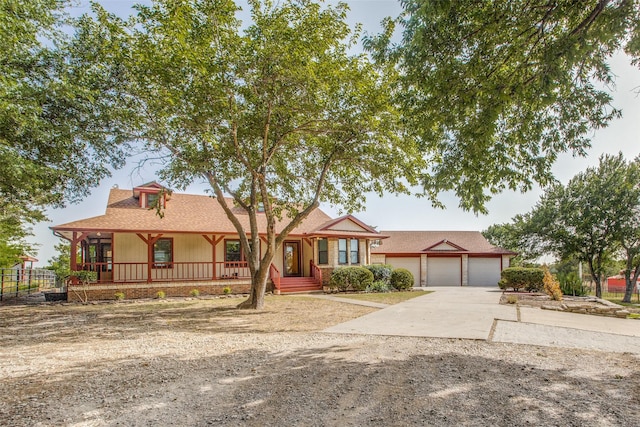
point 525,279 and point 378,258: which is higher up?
point 378,258

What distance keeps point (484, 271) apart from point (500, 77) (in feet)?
77.3

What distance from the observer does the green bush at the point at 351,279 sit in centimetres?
1881

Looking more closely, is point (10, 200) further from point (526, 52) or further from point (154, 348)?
point (526, 52)

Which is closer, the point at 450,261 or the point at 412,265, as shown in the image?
the point at 450,261

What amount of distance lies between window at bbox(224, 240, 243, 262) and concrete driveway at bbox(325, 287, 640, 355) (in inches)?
415

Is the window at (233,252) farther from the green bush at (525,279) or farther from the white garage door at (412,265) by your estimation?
the green bush at (525,279)

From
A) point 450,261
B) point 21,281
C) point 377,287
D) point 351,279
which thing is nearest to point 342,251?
point 351,279

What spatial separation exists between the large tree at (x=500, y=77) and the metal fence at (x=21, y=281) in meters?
18.6

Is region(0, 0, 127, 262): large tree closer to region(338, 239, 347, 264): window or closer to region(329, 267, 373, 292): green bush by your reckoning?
region(329, 267, 373, 292): green bush

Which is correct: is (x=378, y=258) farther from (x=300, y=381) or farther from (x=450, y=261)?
(x=300, y=381)

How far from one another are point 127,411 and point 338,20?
9606 mm

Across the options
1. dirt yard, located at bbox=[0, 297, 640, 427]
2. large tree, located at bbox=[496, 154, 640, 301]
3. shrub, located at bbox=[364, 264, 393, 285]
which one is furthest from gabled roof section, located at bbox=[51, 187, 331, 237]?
large tree, located at bbox=[496, 154, 640, 301]

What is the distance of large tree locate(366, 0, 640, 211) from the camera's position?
5.52m

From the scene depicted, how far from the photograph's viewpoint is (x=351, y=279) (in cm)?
1898
